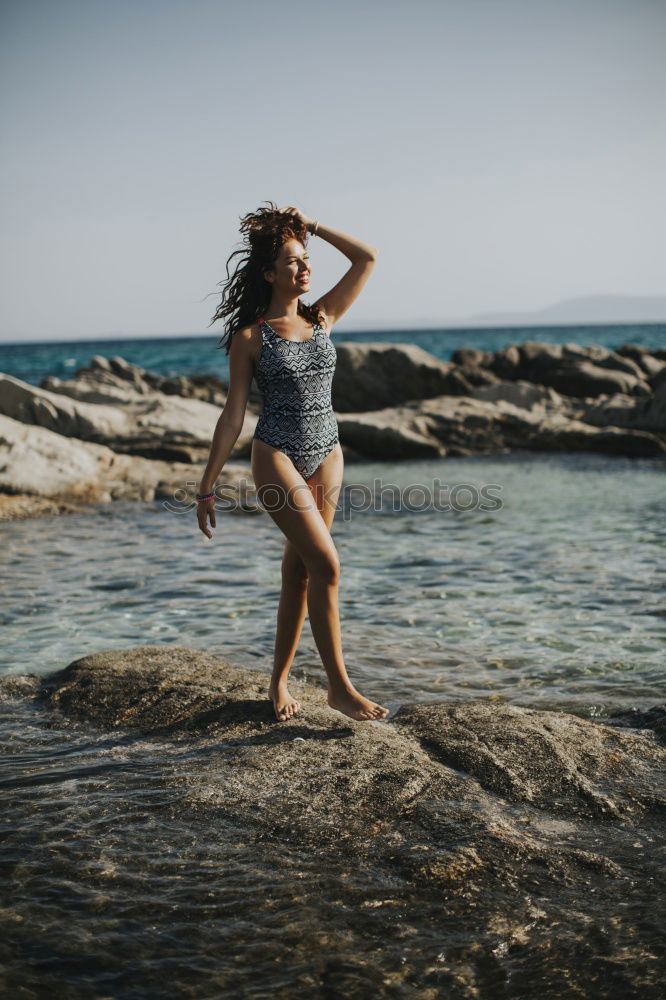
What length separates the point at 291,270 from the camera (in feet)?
14.9

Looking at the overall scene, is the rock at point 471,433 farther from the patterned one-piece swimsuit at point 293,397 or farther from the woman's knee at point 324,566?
the woman's knee at point 324,566

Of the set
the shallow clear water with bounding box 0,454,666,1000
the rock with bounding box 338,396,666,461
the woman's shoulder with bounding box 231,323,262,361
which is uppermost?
→ the woman's shoulder with bounding box 231,323,262,361

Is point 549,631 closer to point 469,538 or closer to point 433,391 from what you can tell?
point 469,538

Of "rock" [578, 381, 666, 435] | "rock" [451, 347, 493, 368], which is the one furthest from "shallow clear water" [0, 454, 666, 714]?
"rock" [451, 347, 493, 368]

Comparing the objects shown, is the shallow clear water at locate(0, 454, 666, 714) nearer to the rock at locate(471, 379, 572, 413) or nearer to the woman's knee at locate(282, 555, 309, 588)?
the woman's knee at locate(282, 555, 309, 588)

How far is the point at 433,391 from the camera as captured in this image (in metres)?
22.5

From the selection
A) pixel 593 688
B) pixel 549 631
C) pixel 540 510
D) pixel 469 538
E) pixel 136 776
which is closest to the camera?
→ pixel 136 776

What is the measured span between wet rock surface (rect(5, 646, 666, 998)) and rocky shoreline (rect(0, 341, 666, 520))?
7.90 meters

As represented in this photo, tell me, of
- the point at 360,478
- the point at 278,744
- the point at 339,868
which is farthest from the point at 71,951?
the point at 360,478

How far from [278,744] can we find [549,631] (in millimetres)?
3202

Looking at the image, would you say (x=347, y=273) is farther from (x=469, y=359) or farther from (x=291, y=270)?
(x=469, y=359)

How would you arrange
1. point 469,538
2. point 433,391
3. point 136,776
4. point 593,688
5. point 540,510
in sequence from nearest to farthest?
1. point 136,776
2. point 593,688
3. point 469,538
4. point 540,510
5. point 433,391

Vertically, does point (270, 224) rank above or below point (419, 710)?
above

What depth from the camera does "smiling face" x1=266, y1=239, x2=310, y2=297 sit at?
4.55 meters
